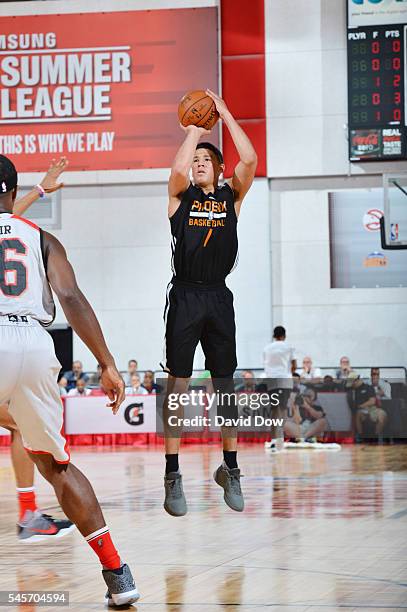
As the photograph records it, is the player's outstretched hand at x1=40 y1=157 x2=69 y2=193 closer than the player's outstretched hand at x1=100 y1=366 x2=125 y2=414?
No

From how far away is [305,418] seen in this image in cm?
1647

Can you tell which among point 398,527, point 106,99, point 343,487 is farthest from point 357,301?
point 398,527

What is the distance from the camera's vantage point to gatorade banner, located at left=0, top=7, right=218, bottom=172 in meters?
20.0

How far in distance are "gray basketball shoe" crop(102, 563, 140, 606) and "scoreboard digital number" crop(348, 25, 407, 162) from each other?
14945mm

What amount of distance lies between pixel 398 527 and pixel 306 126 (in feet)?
45.0

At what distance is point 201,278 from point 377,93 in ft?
44.3

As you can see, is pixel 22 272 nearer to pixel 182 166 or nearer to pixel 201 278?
pixel 182 166

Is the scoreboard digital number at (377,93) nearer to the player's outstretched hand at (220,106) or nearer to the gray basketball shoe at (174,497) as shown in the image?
the player's outstretched hand at (220,106)

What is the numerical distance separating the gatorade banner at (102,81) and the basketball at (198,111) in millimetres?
14023

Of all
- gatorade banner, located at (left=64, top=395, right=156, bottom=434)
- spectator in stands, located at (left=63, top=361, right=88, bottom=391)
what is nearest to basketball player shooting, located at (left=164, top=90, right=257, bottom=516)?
gatorade banner, located at (left=64, top=395, right=156, bottom=434)

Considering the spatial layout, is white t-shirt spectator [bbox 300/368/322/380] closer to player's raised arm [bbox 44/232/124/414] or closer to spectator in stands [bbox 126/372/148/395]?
spectator in stands [bbox 126/372/148/395]

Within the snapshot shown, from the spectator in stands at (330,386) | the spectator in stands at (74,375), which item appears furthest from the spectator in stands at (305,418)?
the spectator in stands at (74,375)

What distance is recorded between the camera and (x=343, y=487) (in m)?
10.1

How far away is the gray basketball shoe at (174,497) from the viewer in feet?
19.5
